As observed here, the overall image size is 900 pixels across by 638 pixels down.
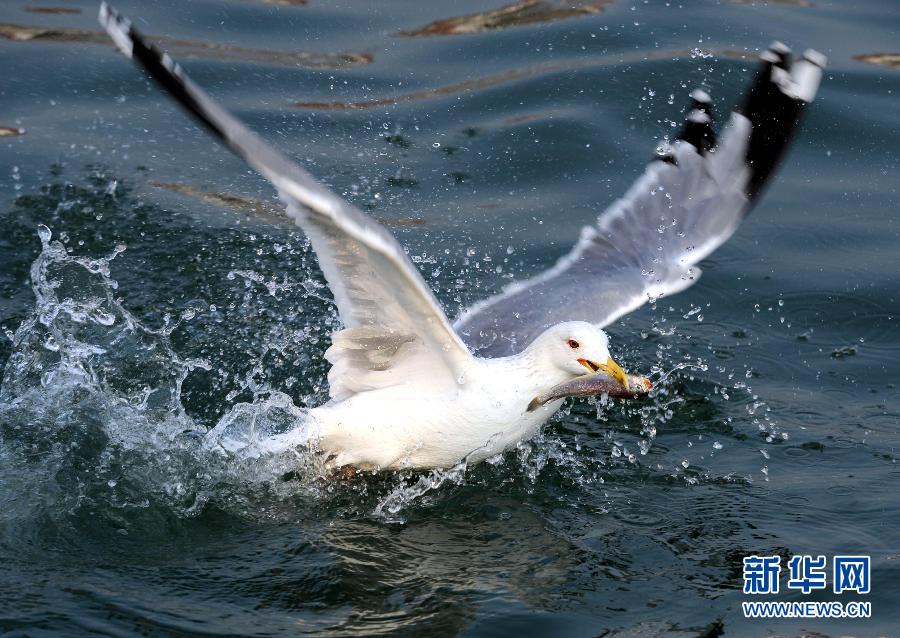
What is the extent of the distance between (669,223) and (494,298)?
104 cm

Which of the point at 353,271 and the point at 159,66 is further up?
the point at 159,66

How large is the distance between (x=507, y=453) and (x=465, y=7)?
684 centimetres

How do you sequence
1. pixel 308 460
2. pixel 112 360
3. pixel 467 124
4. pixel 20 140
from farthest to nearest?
pixel 467 124
pixel 20 140
pixel 112 360
pixel 308 460

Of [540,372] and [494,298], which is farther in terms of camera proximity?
[494,298]

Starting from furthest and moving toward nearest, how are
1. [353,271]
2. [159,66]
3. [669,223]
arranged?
[669,223] → [353,271] → [159,66]

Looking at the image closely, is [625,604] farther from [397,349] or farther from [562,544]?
[397,349]

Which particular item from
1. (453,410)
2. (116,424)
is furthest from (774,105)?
(116,424)

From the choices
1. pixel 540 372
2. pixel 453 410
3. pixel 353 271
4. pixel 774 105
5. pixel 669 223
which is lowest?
pixel 453 410

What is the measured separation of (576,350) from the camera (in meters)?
6.04

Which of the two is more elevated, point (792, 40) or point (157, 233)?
point (792, 40)

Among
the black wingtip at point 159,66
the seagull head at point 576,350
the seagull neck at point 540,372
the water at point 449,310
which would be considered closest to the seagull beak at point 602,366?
the seagull head at point 576,350

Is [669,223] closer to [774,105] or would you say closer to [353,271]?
[774,105]

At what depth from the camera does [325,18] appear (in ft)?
39.4

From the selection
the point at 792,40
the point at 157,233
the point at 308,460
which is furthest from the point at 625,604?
the point at 792,40
